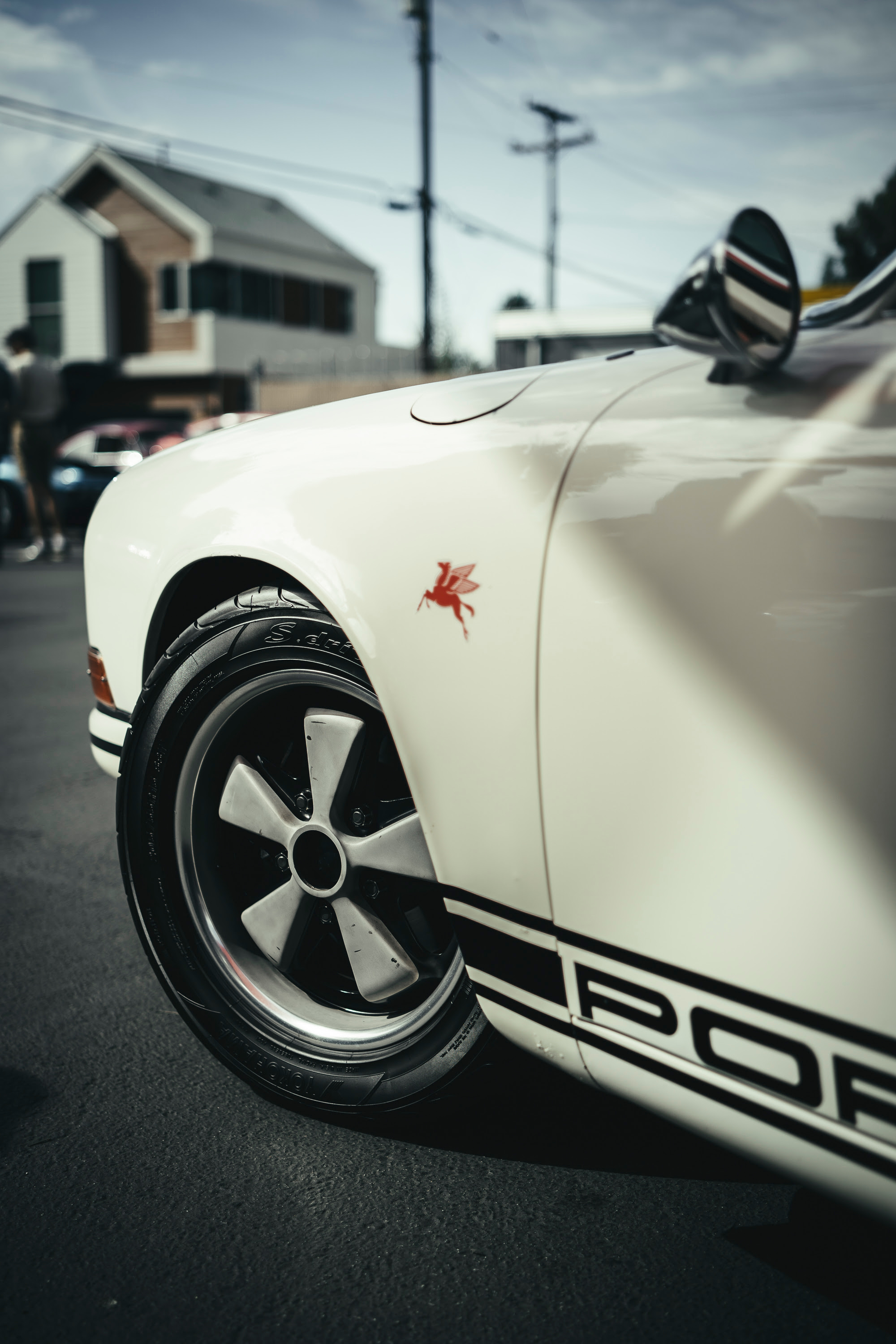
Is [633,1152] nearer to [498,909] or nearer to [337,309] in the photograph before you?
[498,909]

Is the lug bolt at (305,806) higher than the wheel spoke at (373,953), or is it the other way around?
the lug bolt at (305,806)

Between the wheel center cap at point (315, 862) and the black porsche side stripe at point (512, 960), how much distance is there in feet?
1.03

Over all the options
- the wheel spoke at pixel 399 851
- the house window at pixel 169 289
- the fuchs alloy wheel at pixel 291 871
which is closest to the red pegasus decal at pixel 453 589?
the fuchs alloy wheel at pixel 291 871

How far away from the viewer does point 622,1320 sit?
1321 mm

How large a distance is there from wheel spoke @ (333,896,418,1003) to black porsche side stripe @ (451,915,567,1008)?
8.6 inches

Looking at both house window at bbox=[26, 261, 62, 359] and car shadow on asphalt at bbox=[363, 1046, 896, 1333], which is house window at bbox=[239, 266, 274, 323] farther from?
car shadow on asphalt at bbox=[363, 1046, 896, 1333]

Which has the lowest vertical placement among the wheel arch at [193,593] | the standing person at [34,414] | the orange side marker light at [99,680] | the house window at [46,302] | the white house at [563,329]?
the orange side marker light at [99,680]

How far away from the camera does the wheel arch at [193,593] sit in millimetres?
1822


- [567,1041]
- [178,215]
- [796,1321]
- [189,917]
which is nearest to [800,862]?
A: [567,1041]

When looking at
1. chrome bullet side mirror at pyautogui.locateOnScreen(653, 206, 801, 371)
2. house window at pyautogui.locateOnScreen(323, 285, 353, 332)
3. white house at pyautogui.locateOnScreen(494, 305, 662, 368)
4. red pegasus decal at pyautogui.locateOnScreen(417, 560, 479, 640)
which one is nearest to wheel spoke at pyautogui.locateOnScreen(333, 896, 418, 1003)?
red pegasus decal at pyautogui.locateOnScreen(417, 560, 479, 640)

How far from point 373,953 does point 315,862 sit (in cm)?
18

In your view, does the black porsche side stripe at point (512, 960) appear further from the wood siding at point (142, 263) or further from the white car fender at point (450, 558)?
the wood siding at point (142, 263)

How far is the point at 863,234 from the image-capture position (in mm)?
32281

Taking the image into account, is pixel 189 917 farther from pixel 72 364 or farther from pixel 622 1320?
pixel 72 364
